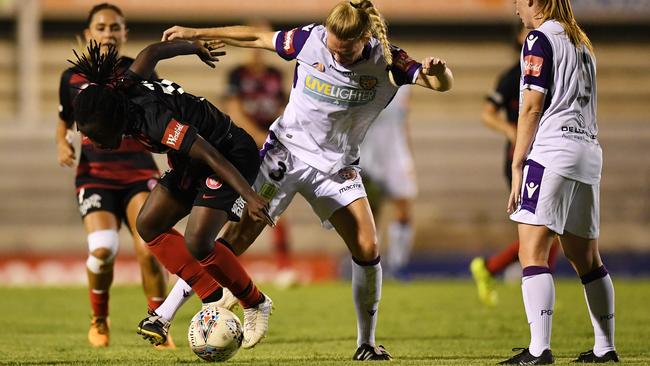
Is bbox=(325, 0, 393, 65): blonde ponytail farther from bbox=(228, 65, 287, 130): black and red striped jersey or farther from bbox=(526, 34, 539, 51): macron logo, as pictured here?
bbox=(228, 65, 287, 130): black and red striped jersey

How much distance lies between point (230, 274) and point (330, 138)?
1.01m

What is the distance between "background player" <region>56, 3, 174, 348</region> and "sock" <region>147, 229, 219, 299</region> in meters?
1.22

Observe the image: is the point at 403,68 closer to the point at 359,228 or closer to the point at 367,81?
the point at 367,81

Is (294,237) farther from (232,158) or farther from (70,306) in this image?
(232,158)

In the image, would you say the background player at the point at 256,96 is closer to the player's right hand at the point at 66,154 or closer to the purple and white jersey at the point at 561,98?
the player's right hand at the point at 66,154

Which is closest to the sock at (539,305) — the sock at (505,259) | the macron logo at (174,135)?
the macron logo at (174,135)

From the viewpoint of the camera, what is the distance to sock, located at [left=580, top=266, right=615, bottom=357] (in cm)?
640

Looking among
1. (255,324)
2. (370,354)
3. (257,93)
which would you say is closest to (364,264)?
(370,354)

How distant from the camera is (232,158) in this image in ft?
21.6

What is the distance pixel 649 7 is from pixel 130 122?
507 inches

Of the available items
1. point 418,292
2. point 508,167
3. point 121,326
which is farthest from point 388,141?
point 121,326

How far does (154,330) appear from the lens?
655 cm

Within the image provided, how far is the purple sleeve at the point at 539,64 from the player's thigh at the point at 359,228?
1.29 metres

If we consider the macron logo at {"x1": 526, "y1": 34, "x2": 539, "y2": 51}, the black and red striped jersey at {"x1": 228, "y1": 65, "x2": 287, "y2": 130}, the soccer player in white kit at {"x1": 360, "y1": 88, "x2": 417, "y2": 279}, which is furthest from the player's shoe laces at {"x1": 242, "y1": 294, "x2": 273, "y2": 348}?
the soccer player in white kit at {"x1": 360, "y1": 88, "x2": 417, "y2": 279}
